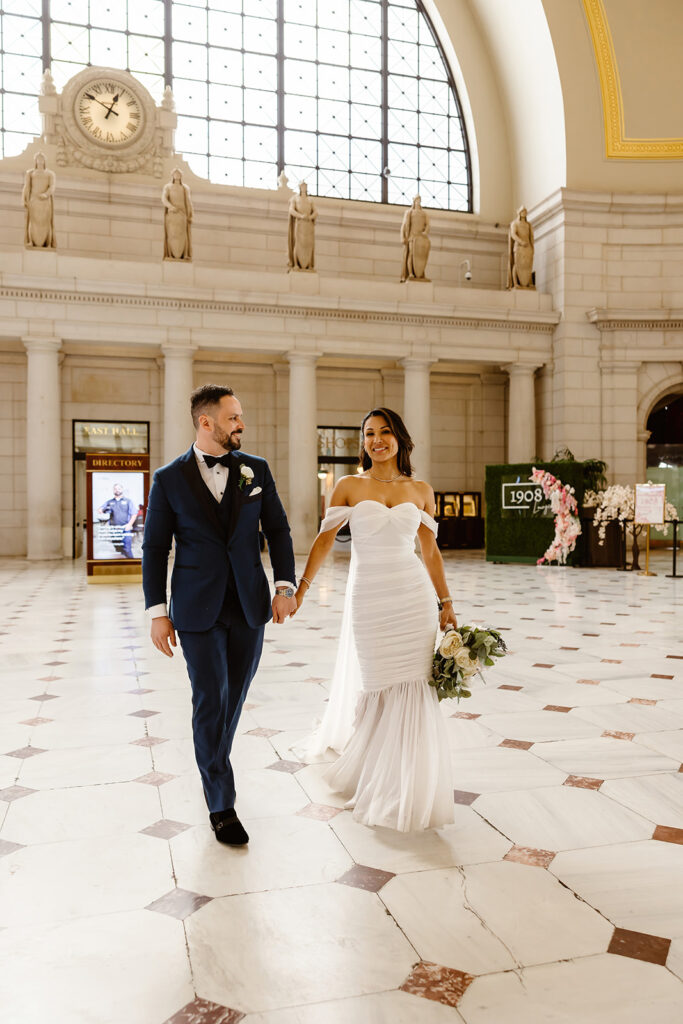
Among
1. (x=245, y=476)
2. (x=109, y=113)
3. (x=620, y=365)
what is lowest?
(x=245, y=476)

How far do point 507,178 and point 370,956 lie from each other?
27.3 m

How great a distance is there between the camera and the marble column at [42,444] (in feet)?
63.6

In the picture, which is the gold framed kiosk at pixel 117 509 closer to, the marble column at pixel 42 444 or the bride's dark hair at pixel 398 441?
the marble column at pixel 42 444

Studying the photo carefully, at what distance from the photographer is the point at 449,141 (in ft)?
86.2

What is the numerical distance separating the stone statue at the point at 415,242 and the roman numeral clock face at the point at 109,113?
8.03 metres

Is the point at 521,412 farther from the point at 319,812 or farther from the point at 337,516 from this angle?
the point at 319,812

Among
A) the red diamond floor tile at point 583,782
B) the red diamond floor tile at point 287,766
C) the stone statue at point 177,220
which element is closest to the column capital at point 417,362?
the stone statue at point 177,220

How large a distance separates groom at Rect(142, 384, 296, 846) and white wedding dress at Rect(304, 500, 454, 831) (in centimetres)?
48

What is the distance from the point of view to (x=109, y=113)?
2216 centimetres

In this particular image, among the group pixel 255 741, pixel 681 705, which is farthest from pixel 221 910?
pixel 681 705

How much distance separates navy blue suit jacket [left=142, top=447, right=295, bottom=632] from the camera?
3322mm

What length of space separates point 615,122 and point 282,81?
400 inches

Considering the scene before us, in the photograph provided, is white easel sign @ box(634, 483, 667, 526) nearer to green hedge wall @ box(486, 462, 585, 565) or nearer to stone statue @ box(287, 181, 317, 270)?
green hedge wall @ box(486, 462, 585, 565)

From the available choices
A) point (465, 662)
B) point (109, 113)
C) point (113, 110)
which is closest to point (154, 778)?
point (465, 662)
